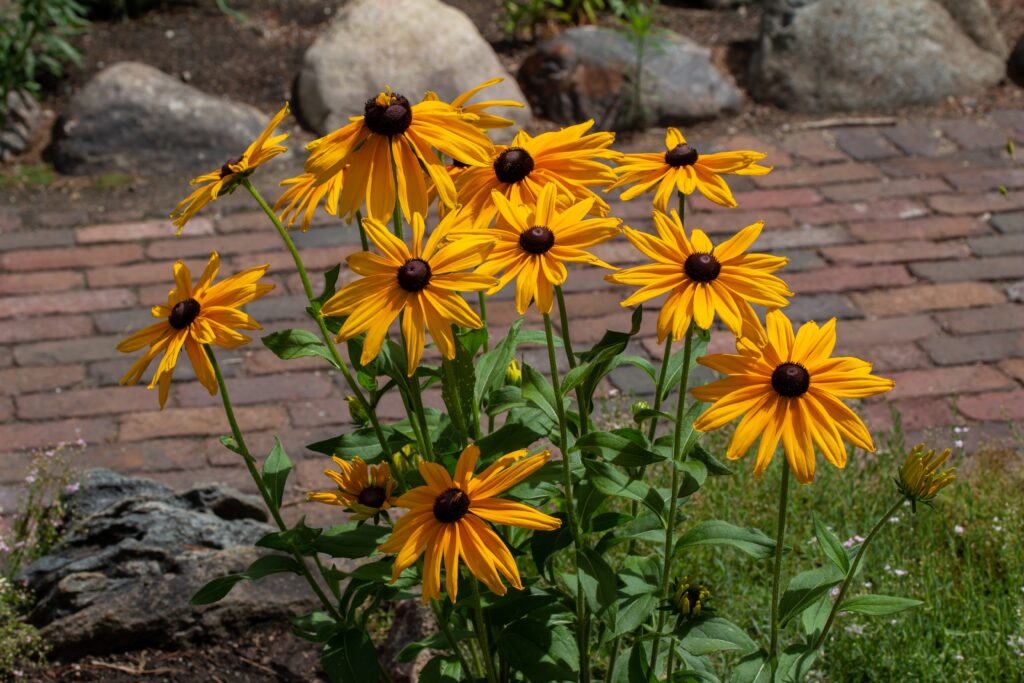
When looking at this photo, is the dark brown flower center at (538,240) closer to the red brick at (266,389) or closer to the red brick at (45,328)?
the red brick at (266,389)

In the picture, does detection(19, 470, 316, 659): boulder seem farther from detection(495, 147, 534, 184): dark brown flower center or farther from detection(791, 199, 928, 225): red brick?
detection(791, 199, 928, 225): red brick

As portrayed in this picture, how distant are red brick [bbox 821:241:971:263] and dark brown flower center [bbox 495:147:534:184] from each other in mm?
3020

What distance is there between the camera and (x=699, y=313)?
5.79ft

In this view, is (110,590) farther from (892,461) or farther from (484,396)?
(892,461)

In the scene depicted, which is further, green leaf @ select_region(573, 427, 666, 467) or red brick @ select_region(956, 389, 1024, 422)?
red brick @ select_region(956, 389, 1024, 422)

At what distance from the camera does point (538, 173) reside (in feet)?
6.42

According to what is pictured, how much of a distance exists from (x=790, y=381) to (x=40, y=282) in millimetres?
3581

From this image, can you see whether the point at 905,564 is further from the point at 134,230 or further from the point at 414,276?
the point at 134,230

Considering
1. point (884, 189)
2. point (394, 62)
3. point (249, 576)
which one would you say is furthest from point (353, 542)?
point (394, 62)

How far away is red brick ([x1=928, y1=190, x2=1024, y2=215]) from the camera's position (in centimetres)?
503

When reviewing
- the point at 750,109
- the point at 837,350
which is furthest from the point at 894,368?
the point at 750,109

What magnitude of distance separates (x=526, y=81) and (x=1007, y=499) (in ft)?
10.8

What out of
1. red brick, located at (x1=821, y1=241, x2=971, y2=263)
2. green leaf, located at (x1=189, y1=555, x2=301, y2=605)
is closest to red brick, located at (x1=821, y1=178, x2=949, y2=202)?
red brick, located at (x1=821, y1=241, x2=971, y2=263)

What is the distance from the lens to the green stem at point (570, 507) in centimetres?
191
